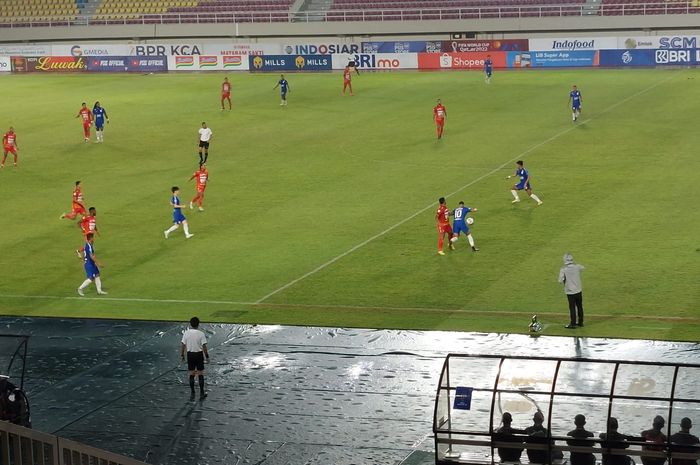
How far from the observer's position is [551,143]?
47844 millimetres

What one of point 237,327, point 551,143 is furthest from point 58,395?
point 551,143

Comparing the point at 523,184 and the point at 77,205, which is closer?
the point at 77,205

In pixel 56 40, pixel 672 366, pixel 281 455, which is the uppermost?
pixel 56 40

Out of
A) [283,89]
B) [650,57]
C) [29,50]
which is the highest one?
[29,50]

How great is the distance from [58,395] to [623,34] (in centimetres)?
5968

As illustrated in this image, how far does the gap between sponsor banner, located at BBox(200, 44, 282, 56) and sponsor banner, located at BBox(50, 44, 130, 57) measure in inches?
262

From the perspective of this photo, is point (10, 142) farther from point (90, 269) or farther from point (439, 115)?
point (90, 269)

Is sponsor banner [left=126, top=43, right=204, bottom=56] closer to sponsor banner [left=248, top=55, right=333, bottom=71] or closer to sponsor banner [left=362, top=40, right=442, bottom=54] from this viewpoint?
sponsor banner [left=248, top=55, right=333, bottom=71]

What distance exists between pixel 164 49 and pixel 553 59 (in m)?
28.1

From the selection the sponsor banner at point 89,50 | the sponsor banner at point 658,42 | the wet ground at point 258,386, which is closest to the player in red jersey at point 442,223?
the wet ground at point 258,386

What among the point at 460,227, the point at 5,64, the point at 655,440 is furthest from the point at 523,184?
the point at 5,64

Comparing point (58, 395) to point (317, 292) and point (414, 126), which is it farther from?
point (414, 126)


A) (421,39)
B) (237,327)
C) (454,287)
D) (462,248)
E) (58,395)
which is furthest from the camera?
(421,39)

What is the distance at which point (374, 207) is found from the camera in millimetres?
38969
